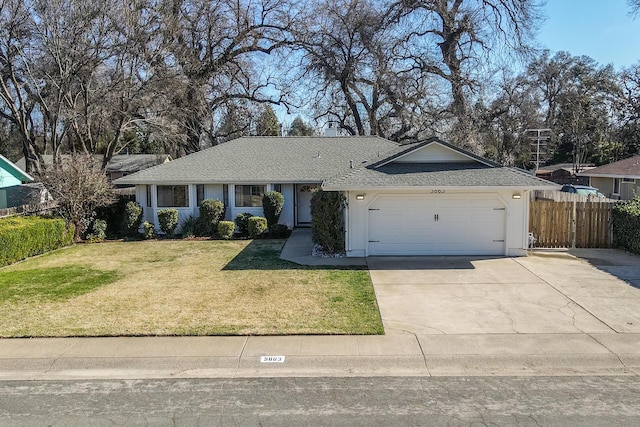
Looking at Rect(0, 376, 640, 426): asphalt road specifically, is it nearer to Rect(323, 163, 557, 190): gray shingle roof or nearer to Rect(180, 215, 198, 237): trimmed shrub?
Rect(323, 163, 557, 190): gray shingle roof

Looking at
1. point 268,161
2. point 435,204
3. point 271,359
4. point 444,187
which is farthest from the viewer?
point 268,161

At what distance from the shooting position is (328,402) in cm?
557

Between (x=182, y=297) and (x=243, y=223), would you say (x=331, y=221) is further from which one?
(x=243, y=223)

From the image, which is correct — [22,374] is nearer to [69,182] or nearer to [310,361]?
[310,361]

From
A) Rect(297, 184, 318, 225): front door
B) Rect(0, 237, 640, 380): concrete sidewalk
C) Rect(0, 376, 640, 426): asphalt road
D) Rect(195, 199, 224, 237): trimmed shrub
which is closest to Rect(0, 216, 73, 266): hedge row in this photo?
Rect(195, 199, 224, 237): trimmed shrub

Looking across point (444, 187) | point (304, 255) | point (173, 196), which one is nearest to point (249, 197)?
point (173, 196)

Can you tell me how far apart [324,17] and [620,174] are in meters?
22.3

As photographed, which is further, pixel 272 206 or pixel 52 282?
pixel 272 206

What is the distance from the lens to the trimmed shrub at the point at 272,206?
63.9 ft

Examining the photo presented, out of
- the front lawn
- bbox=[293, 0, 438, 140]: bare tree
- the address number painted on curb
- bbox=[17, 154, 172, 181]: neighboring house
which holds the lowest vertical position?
the address number painted on curb

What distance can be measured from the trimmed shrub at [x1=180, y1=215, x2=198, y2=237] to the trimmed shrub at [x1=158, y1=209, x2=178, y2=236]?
393mm

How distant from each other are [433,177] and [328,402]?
9520 mm

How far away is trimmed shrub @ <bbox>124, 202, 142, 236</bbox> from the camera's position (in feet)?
63.7

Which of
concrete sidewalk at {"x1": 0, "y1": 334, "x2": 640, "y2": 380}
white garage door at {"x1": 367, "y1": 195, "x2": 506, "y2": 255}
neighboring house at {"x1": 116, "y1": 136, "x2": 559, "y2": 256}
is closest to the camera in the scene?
concrete sidewalk at {"x1": 0, "y1": 334, "x2": 640, "y2": 380}
